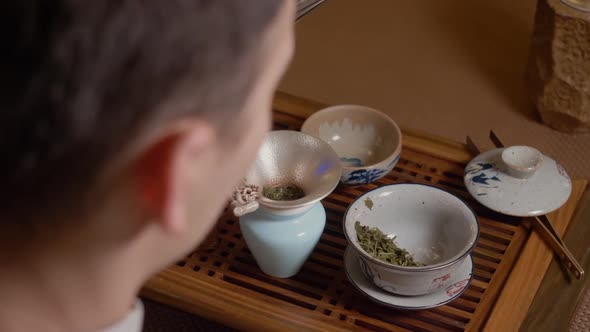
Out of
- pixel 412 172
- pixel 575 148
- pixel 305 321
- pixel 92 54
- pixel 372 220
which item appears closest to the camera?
pixel 92 54

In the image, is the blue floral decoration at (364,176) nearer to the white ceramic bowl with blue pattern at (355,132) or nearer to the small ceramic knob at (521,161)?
the white ceramic bowl with blue pattern at (355,132)

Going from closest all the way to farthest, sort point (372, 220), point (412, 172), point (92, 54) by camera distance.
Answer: point (92, 54) < point (372, 220) < point (412, 172)

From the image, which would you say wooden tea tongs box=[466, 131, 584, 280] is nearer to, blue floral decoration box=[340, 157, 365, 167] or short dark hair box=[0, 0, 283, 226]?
blue floral decoration box=[340, 157, 365, 167]

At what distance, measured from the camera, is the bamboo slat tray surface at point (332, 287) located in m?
1.13

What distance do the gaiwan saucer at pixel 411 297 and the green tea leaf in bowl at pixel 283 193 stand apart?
0.13 m

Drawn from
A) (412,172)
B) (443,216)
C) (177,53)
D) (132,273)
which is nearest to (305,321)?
(443,216)

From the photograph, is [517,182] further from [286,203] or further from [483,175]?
[286,203]

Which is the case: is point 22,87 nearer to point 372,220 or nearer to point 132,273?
point 132,273

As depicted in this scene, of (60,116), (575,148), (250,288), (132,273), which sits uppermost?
(60,116)

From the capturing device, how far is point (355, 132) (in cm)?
151

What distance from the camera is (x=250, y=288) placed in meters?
1.20

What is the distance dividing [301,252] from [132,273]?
738 mm

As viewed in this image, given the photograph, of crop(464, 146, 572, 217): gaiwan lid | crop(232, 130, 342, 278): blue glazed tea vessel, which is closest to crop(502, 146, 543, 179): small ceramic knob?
crop(464, 146, 572, 217): gaiwan lid

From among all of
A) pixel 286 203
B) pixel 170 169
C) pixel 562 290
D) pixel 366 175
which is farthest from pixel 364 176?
pixel 170 169
